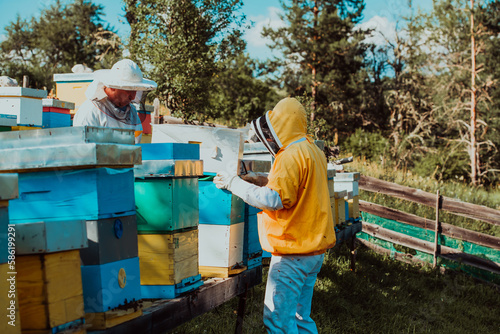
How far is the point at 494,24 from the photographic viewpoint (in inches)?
831

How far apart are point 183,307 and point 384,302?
4311mm

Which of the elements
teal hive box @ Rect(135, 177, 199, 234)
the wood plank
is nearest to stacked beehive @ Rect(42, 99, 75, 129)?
teal hive box @ Rect(135, 177, 199, 234)

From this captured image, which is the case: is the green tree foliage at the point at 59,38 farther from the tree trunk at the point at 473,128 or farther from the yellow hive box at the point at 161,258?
the yellow hive box at the point at 161,258

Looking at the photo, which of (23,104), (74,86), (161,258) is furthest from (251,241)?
(74,86)

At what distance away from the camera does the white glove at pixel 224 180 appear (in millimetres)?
2822

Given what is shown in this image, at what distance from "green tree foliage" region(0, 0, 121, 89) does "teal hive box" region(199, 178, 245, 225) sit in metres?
26.5

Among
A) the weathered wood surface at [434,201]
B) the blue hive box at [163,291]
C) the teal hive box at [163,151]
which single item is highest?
the teal hive box at [163,151]

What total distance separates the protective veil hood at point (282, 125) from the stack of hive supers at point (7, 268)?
1773mm

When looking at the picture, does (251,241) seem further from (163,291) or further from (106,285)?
(106,285)

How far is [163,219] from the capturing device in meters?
2.39

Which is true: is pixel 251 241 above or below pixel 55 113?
below

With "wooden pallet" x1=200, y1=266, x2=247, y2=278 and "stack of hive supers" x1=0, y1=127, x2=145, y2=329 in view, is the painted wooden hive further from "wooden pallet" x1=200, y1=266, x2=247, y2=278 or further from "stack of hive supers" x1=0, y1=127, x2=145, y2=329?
"stack of hive supers" x1=0, y1=127, x2=145, y2=329

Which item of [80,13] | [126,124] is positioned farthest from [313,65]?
[126,124]

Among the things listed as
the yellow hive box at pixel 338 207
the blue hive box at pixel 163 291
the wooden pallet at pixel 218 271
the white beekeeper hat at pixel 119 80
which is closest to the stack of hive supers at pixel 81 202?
the blue hive box at pixel 163 291
